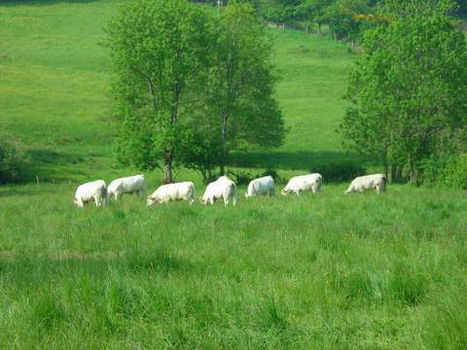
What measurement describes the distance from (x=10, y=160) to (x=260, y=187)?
72.2ft

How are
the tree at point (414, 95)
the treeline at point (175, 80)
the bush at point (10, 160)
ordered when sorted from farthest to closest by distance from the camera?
1. the tree at point (414, 95)
2. the bush at point (10, 160)
3. the treeline at point (175, 80)

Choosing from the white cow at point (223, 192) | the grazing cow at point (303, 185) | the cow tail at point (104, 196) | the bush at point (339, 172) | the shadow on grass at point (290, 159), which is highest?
the white cow at point (223, 192)

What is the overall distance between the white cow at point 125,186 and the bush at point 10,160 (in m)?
16.8

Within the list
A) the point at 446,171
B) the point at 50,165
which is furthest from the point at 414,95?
the point at 50,165

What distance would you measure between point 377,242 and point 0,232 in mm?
8971

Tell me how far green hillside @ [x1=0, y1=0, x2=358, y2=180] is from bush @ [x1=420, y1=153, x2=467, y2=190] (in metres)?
13.5

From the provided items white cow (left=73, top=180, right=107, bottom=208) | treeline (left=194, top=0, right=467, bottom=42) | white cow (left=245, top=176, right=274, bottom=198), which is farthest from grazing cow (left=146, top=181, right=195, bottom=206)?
treeline (left=194, top=0, right=467, bottom=42)

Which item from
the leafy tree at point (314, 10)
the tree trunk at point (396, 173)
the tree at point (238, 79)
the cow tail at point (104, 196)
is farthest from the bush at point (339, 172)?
the leafy tree at point (314, 10)

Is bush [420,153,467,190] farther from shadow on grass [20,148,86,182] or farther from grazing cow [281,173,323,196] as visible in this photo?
shadow on grass [20,148,86,182]

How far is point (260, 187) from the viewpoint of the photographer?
1288 inches

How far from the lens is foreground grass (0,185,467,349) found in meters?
6.48

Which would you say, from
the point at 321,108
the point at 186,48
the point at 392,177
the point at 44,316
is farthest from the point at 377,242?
the point at 321,108

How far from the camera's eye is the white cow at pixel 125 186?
3247 centimetres

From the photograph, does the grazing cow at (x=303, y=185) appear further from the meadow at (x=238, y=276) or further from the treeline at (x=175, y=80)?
the treeline at (x=175, y=80)
